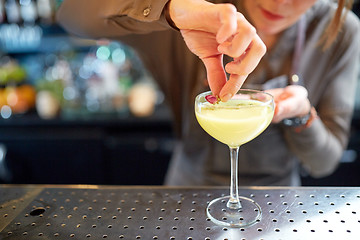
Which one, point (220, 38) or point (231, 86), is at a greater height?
point (220, 38)

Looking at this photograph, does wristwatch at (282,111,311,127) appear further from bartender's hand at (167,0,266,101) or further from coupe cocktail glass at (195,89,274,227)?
bartender's hand at (167,0,266,101)

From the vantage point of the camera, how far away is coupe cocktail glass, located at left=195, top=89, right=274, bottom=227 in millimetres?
930

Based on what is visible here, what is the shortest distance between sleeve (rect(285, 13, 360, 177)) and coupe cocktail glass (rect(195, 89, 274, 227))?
22.0 inches

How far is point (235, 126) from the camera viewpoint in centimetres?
94

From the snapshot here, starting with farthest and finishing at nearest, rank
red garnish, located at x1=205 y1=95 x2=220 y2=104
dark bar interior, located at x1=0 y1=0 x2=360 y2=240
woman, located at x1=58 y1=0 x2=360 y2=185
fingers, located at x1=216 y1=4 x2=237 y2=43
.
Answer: dark bar interior, located at x1=0 y1=0 x2=360 y2=240, woman, located at x1=58 y1=0 x2=360 y2=185, red garnish, located at x1=205 y1=95 x2=220 y2=104, fingers, located at x1=216 y1=4 x2=237 y2=43

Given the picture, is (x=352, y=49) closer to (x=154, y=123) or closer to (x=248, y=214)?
(x=248, y=214)

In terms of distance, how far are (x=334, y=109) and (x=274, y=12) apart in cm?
59

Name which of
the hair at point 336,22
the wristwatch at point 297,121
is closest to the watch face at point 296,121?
the wristwatch at point 297,121

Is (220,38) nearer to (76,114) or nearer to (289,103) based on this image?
(289,103)

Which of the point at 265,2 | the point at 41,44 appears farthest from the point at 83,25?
the point at 41,44

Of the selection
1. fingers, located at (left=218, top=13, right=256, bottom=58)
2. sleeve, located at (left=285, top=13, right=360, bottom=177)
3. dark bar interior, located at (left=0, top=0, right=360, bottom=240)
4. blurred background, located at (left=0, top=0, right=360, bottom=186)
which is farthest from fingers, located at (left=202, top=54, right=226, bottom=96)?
blurred background, located at (left=0, top=0, right=360, bottom=186)

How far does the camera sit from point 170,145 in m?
2.81

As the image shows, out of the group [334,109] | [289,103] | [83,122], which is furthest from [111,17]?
[83,122]

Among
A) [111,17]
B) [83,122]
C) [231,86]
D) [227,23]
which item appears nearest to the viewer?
[227,23]
